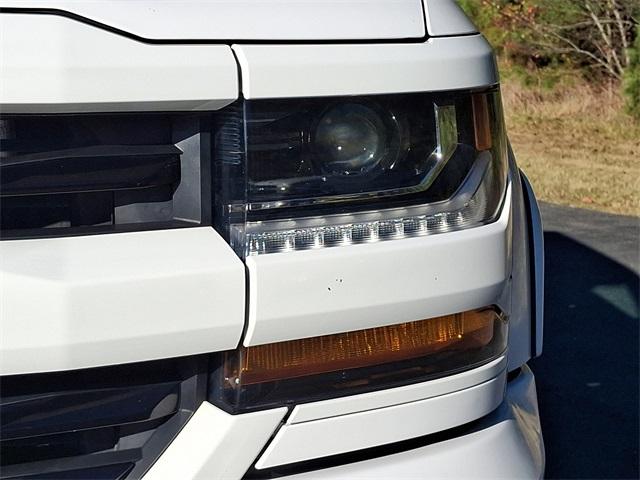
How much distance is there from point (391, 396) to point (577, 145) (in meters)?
9.06

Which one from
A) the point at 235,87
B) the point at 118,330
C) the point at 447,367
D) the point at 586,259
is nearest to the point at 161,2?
the point at 235,87

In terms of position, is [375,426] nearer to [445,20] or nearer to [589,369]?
[445,20]

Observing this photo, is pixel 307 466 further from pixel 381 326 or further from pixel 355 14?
pixel 355 14

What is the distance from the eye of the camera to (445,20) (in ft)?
5.18

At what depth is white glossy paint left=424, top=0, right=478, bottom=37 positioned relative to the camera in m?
1.55

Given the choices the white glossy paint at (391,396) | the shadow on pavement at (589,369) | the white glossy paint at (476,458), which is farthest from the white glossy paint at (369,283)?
the shadow on pavement at (589,369)

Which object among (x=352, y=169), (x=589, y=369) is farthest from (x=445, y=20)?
(x=589, y=369)

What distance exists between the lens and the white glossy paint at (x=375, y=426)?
4.76ft

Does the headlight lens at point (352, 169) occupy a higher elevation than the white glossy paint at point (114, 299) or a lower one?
higher

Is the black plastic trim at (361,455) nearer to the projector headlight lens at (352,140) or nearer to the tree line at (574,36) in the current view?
the projector headlight lens at (352,140)

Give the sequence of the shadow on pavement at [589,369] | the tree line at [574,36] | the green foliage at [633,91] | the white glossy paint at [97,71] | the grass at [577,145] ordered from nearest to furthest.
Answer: the white glossy paint at [97,71] → the shadow on pavement at [589,369] → the grass at [577,145] → the green foliage at [633,91] → the tree line at [574,36]

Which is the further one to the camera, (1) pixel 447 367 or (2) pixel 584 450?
(2) pixel 584 450

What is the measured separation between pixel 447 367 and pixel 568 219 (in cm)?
571

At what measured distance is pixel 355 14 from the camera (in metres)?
1.50
